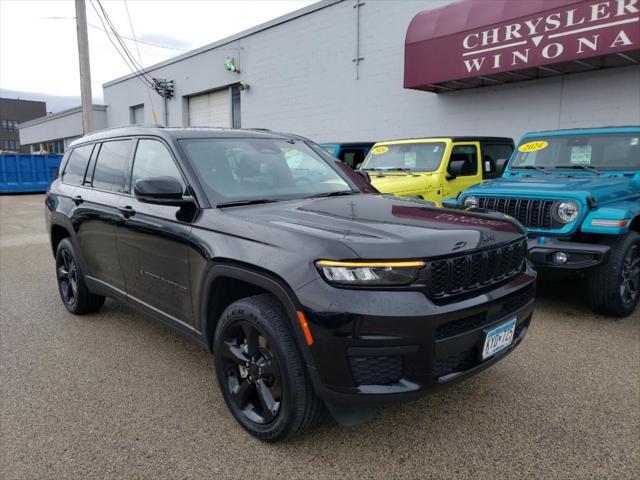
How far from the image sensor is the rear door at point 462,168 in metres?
7.39

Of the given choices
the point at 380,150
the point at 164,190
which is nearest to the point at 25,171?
the point at 380,150

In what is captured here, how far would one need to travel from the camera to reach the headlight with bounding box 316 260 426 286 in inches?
85.8

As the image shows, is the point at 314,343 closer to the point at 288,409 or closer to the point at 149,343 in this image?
the point at 288,409

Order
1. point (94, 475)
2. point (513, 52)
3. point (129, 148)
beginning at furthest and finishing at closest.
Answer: point (513, 52) → point (129, 148) → point (94, 475)

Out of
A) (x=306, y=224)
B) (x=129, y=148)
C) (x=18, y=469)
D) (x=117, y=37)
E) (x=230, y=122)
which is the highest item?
(x=117, y=37)

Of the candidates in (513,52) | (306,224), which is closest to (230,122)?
(513,52)

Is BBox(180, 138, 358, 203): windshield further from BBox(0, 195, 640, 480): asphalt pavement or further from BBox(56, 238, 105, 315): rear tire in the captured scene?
BBox(56, 238, 105, 315): rear tire

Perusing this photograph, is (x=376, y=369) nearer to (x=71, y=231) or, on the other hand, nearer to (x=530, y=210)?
(x=530, y=210)

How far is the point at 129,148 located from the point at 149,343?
162 centimetres

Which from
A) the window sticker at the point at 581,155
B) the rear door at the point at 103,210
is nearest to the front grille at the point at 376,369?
the rear door at the point at 103,210

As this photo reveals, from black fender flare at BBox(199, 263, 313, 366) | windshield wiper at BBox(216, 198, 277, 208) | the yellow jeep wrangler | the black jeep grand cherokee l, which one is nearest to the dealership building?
the yellow jeep wrangler

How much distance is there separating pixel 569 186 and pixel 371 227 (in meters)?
3.36

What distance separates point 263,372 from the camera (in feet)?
8.37

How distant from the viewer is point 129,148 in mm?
3760
